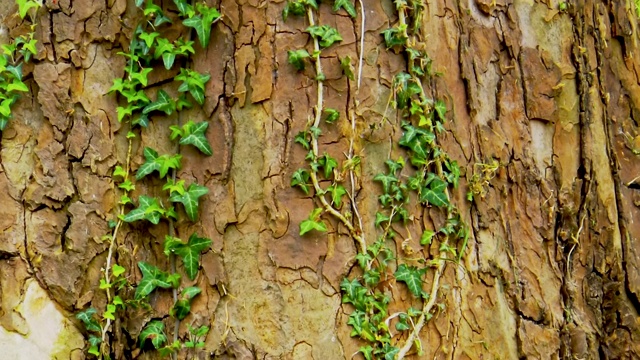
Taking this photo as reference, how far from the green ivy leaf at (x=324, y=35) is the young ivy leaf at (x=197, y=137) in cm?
47

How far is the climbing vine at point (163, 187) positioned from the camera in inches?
93.3

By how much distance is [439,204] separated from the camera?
2439 millimetres

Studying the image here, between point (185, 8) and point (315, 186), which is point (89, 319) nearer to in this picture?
point (315, 186)

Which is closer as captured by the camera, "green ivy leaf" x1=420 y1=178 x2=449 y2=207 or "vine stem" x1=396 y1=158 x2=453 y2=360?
"vine stem" x1=396 y1=158 x2=453 y2=360

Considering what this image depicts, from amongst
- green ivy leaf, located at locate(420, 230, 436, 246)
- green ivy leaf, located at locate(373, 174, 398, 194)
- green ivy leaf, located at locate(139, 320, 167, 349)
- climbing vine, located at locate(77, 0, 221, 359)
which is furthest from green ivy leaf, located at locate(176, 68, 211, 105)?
green ivy leaf, located at locate(420, 230, 436, 246)

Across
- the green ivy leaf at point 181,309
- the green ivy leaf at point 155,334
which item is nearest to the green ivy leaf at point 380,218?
the green ivy leaf at point 181,309

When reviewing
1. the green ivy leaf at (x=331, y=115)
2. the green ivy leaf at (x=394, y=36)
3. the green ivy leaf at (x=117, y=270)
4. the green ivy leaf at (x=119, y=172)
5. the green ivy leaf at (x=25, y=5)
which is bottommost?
the green ivy leaf at (x=117, y=270)

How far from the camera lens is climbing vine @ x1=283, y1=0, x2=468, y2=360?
232cm

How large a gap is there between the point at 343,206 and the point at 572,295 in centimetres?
102

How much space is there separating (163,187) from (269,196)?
371 millimetres

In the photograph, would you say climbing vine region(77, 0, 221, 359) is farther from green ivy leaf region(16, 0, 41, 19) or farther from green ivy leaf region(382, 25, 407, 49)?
green ivy leaf region(382, 25, 407, 49)

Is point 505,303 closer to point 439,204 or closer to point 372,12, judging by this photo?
point 439,204

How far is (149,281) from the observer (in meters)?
2.38

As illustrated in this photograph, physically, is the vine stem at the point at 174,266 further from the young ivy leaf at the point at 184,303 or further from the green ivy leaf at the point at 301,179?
the green ivy leaf at the point at 301,179
